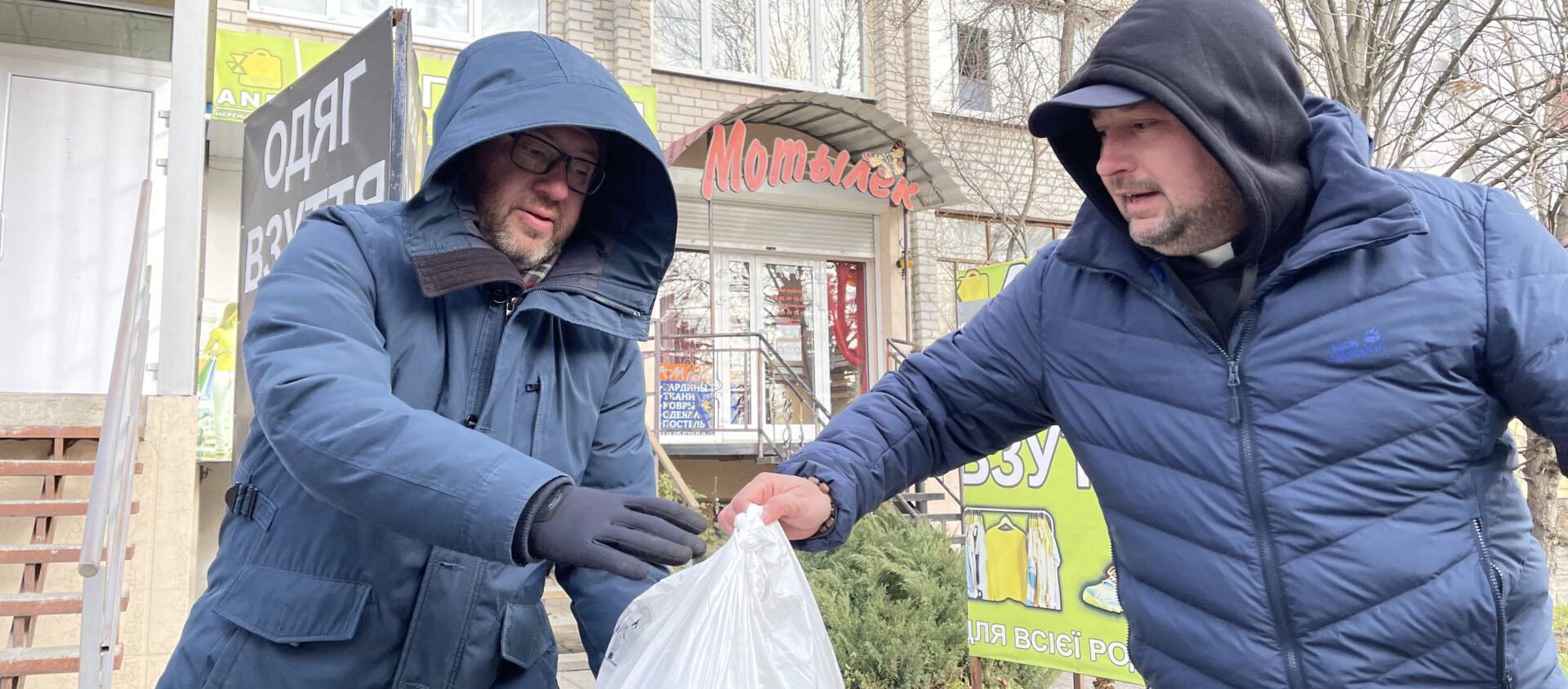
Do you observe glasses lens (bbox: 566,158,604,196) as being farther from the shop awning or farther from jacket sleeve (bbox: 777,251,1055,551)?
the shop awning

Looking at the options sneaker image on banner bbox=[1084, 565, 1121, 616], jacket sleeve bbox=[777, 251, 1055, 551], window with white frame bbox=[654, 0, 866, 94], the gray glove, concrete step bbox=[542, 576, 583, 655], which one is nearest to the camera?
the gray glove

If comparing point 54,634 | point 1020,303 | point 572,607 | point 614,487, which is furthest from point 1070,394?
point 54,634

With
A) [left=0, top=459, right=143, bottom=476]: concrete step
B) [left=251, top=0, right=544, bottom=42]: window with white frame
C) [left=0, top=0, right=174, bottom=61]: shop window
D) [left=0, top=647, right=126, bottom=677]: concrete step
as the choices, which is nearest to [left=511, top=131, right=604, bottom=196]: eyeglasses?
[left=0, top=647, right=126, bottom=677]: concrete step

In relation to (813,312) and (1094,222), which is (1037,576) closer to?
(1094,222)

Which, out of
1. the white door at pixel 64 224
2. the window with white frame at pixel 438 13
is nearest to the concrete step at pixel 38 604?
the white door at pixel 64 224

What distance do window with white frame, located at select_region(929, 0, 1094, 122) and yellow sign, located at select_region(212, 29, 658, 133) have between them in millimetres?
4245

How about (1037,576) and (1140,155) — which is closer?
(1140,155)

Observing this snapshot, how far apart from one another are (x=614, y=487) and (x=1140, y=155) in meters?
1.08

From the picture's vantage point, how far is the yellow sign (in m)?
7.10

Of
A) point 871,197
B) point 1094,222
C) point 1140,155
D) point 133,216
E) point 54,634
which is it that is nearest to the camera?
point 1140,155

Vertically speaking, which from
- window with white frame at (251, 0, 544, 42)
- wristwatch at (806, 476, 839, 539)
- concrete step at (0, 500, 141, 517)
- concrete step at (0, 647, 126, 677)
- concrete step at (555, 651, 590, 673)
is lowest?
concrete step at (555, 651, 590, 673)

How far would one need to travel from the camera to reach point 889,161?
396 inches

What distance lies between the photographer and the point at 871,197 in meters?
11.3

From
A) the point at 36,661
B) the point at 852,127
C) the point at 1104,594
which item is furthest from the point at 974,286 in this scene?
the point at 852,127
